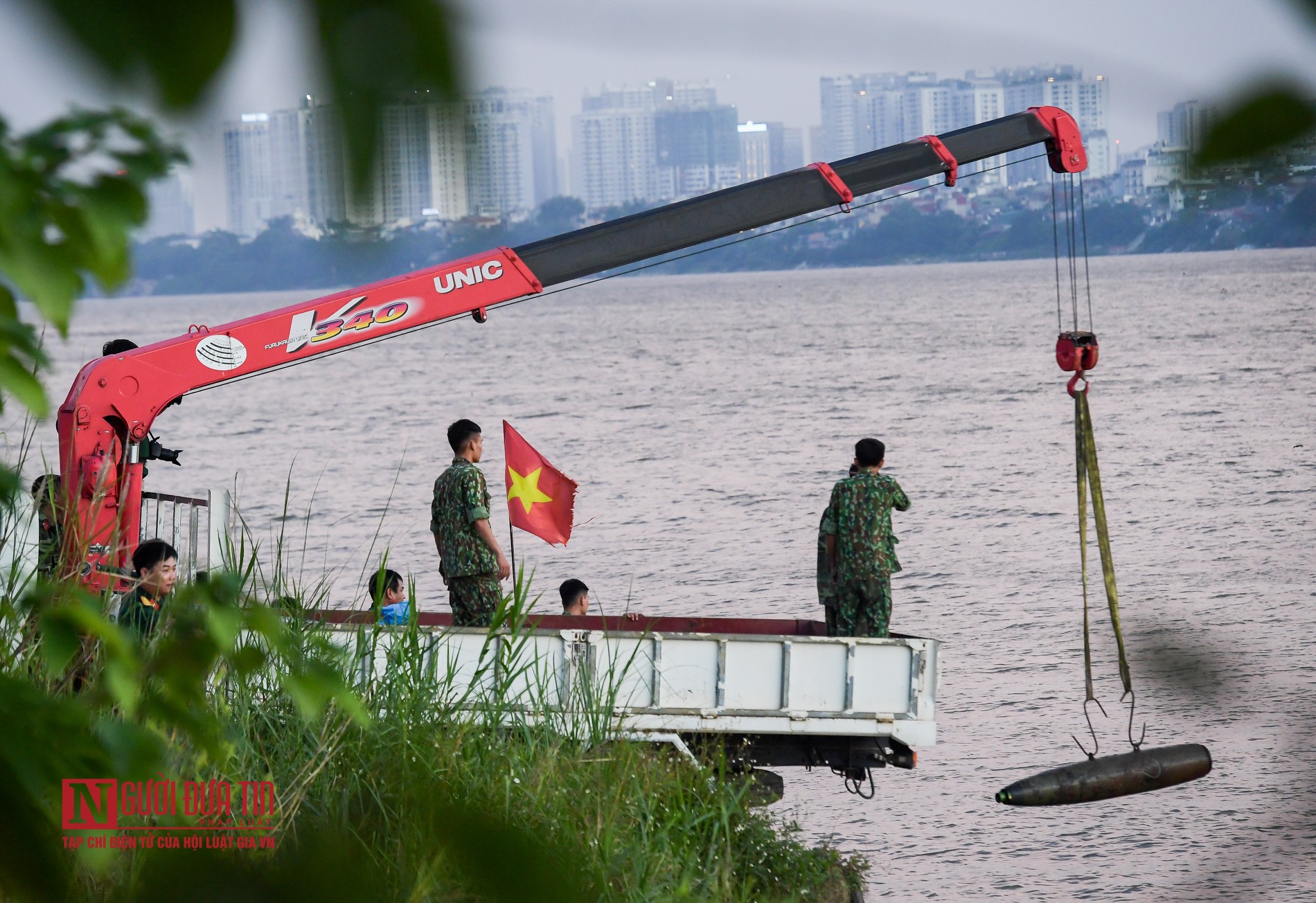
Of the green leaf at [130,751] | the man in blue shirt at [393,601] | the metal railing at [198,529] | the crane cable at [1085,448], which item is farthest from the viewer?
the man in blue shirt at [393,601]

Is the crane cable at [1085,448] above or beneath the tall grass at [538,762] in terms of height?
above

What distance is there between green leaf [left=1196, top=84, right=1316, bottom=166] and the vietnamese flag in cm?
1094

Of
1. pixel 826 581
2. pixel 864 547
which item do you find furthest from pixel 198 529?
pixel 864 547

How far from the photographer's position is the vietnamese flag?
11812mm

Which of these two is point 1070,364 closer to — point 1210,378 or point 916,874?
point 916,874

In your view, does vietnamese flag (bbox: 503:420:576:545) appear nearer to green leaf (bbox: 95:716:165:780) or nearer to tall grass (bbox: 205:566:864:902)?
tall grass (bbox: 205:566:864:902)

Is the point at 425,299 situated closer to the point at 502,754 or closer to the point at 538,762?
the point at 538,762

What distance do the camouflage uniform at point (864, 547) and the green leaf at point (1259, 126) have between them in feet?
32.6

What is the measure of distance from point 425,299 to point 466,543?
7.71 feet

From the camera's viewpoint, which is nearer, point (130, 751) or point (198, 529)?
point (130, 751)

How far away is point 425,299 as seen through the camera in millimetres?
11891

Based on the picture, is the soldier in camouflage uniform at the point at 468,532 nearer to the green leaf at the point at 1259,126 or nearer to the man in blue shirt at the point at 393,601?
the man in blue shirt at the point at 393,601

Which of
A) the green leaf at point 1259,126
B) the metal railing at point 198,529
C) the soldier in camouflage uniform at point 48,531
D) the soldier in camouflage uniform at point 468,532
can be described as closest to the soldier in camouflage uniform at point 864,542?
the soldier in camouflage uniform at point 468,532

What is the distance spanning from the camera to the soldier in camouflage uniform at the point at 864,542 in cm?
1077
